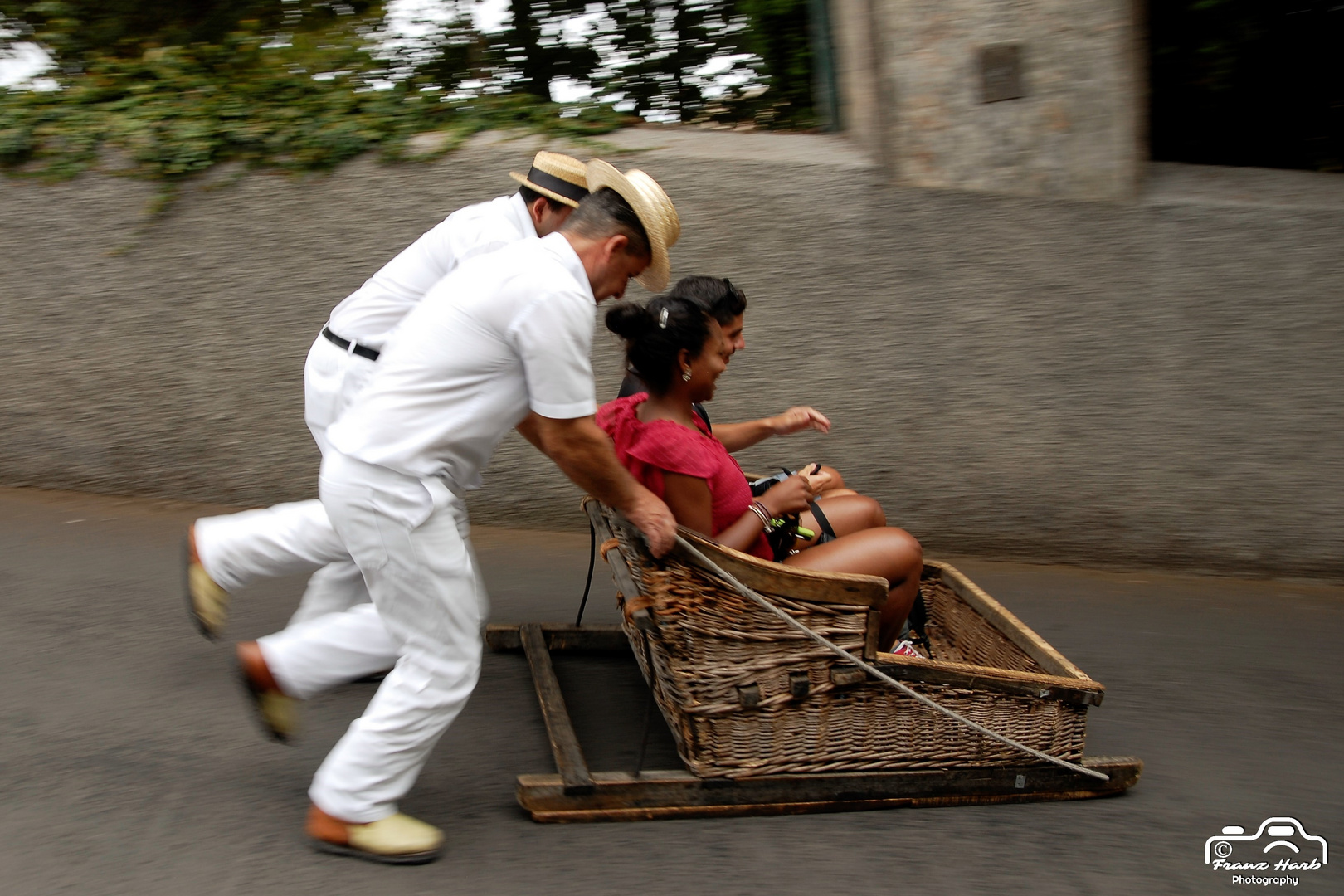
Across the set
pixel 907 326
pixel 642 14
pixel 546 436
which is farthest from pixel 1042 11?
pixel 546 436

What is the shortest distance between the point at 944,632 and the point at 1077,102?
2.43 meters

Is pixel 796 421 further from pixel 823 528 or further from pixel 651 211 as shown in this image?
pixel 651 211

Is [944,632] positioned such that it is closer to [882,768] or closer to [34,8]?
[882,768]

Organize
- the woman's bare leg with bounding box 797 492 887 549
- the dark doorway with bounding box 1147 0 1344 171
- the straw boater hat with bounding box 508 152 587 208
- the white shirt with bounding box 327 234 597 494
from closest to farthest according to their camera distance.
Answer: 1. the white shirt with bounding box 327 234 597 494
2. the straw boater hat with bounding box 508 152 587 208
3. the woman's bare leg with bounding box 797 492 887 549
4. the dark doorway with bounding box 1147 0 1344 171

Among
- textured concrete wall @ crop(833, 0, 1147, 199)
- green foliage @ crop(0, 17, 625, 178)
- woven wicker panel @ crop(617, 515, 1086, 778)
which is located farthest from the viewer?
green foliage @ crop(0, 17, 625, 178)

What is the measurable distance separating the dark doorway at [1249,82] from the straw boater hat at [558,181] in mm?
3500

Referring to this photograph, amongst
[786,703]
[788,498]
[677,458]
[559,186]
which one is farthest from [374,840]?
[559,186]

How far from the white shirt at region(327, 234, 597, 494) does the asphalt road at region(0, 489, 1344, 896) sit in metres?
1.03

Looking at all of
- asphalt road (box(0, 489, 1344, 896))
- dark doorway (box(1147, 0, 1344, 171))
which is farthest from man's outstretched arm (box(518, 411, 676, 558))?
dark doorway (box(1147, 0, 1344, 171))

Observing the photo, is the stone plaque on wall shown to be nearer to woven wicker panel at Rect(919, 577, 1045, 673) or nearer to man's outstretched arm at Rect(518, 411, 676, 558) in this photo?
woven wicker panel at Rect(919, 577, 1045, 673)

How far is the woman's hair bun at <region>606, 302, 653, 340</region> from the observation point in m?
3.11

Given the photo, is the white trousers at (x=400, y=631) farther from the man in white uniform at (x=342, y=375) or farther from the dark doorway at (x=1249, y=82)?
the dark doorway at (x=1249, y=82)

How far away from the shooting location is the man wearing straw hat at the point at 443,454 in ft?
8.82

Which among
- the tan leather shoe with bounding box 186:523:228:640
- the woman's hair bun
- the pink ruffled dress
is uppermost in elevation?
the woman's hair bun
